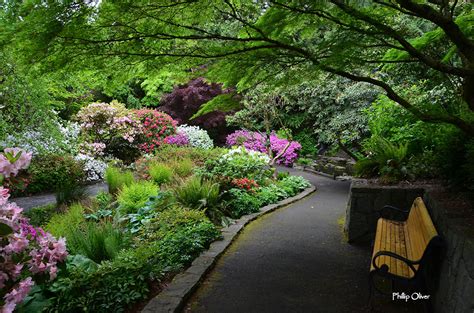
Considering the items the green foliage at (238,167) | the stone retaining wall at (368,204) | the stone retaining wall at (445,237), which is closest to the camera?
the stone retaining wall at (445,237)

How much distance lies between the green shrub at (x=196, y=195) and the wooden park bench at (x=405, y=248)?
2.94 meters

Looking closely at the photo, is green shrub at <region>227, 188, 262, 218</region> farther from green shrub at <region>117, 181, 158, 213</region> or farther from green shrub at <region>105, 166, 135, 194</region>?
green shrub at <region>105, 166, 135, 194</region>

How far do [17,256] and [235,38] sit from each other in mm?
2507

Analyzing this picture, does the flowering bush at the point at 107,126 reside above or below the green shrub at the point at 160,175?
above

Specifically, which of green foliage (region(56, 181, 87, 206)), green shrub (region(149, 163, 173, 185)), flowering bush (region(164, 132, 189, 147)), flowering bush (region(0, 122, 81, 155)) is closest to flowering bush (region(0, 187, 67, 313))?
green foliage (region(56, 181, 87, 206))

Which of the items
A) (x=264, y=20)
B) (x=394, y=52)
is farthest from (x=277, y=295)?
(x=394, y=52)

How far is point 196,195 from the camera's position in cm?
628

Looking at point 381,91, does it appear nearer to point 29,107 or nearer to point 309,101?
point 309,101

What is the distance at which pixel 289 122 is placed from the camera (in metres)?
16.5

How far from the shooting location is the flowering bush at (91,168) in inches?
404

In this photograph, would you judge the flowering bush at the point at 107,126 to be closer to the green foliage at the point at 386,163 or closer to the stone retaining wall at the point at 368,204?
the green foliage at the point at 386,163

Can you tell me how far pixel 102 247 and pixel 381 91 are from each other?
9589 millimetres

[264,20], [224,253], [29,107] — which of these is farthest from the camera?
[29,107]

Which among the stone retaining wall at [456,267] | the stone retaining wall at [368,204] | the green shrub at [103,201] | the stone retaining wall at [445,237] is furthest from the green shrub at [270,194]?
the stone retaining wall at [456,267]
